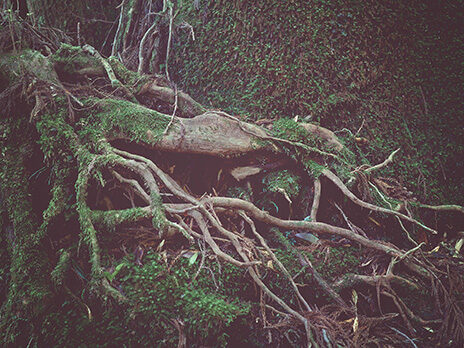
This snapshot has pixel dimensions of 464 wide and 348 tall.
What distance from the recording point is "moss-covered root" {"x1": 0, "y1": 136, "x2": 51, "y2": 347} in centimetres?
244

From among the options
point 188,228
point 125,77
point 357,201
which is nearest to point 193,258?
point 188,228

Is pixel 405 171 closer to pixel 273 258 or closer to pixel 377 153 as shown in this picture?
pixel 377 153

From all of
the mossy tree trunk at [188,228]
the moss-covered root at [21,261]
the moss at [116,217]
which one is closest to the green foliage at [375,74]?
the mossy tree trunk at [188,228]

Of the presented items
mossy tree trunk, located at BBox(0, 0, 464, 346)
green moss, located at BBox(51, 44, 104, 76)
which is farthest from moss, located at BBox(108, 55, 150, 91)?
green moss, located at BBox(51, 44, 104, 76)

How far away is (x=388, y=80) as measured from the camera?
12.4 feet

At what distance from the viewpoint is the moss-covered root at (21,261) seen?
96.0 inches

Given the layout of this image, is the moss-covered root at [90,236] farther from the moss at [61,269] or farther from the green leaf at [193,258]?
the green leaf at [193,258]

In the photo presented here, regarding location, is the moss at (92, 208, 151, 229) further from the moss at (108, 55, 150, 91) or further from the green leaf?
the moss at (108, 55, 150, 91)

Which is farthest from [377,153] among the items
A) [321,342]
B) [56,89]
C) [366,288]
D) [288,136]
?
[56,89]

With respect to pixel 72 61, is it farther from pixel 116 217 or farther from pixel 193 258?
pixel 193 258

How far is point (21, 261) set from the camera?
8.59 ft

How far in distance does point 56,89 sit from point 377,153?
330cm

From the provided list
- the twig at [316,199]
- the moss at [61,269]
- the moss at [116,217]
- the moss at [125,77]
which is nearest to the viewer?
the moss at [61,269]

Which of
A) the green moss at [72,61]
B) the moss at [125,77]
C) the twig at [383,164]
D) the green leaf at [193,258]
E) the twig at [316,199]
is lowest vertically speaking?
the green leaf at [193,258]
